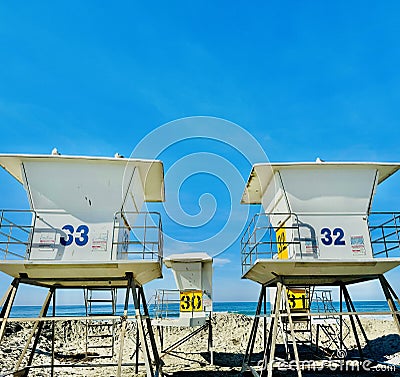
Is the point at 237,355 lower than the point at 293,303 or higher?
lower

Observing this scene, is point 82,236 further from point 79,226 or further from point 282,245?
point 282,245

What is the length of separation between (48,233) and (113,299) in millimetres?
5025

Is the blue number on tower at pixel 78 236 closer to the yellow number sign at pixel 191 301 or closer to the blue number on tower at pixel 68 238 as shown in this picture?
the blue number on tower at pixel 68 238

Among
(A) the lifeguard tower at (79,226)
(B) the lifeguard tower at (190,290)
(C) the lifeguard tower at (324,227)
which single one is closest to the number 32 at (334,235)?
(C) the lifeguard tower at (324,227)

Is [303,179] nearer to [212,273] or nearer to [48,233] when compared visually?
[48,233]

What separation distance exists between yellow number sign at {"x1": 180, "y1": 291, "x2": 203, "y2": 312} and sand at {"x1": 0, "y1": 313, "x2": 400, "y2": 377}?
240 cm

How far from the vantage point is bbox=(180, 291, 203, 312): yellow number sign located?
17.7 metres

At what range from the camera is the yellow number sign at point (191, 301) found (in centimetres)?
1770

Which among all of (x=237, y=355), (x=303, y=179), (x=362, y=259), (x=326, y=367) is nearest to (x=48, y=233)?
(x=303, y=179)

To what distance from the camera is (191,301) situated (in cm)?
1784

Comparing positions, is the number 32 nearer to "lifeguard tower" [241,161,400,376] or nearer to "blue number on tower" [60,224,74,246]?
"lifeguard tower" [241,161,400,376]

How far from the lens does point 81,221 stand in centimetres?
1003

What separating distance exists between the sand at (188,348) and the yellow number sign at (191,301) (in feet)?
7.89

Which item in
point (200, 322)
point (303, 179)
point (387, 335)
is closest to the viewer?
point (303, 179)
